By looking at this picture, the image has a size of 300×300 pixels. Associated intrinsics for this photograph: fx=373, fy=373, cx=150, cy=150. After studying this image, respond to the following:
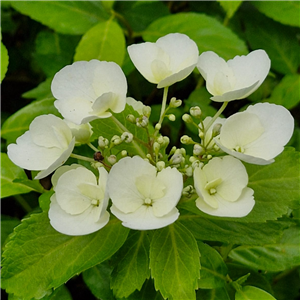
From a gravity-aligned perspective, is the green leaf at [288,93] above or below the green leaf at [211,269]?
above

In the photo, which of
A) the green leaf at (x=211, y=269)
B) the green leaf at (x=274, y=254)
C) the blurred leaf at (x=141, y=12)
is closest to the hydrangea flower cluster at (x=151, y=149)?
the green leaf at (x=211, y=269)

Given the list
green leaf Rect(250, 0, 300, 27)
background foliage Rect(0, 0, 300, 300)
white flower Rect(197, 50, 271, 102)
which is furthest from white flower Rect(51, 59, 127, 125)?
green leaf Rect(250, 0, 300, 27)

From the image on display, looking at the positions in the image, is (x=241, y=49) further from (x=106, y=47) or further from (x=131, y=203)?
(x=131, y=203)

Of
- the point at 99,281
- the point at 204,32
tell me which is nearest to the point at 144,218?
the point at 99,281

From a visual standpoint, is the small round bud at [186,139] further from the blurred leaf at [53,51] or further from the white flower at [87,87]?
the blurred leaf at [53,51]

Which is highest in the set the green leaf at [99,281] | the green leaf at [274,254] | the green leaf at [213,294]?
the green leaf at [274,254]

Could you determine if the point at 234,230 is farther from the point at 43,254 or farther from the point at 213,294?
the point at 43,254

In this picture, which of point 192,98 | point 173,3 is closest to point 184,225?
point 192,98
